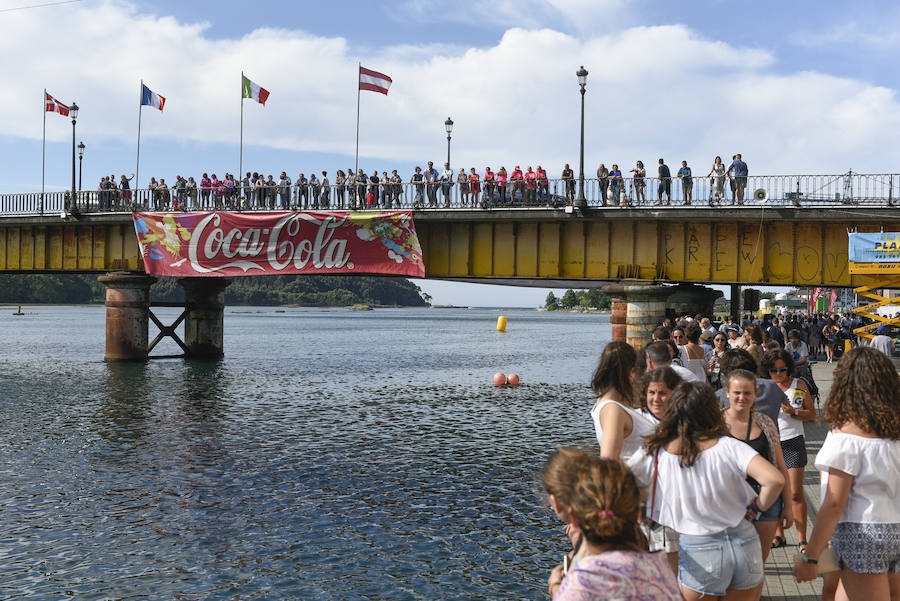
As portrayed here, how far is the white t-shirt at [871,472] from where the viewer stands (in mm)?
4066

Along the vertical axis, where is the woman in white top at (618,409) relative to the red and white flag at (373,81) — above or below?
below

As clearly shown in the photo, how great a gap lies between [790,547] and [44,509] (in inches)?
362

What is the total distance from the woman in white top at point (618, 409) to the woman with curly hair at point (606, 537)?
5.72 feet

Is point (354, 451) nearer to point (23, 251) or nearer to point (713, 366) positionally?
point (713, 366)

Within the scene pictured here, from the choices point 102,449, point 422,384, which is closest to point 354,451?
point 102,449

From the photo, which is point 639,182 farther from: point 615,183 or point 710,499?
point 710,499

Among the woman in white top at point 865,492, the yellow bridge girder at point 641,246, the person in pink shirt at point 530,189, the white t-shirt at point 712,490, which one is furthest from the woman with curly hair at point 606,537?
the person in pink shirt at point 530,189

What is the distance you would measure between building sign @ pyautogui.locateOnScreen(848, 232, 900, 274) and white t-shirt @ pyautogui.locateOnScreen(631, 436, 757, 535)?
60.4 ft

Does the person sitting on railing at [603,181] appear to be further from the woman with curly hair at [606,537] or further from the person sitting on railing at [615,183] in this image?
the woman with curly hair at [606,537]

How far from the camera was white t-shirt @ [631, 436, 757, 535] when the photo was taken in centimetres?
404

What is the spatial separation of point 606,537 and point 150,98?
3716cm

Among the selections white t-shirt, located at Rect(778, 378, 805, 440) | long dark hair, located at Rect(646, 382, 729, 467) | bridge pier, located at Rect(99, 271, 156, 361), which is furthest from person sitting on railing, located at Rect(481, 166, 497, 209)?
long dark hair, located at Rect(646, 382, 729, 467)

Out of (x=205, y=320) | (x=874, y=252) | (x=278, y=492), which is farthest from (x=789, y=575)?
(x=205, y=320)

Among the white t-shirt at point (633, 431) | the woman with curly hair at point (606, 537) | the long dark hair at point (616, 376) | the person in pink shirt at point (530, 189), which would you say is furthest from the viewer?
the person in pink shirt at point (530, 189)
